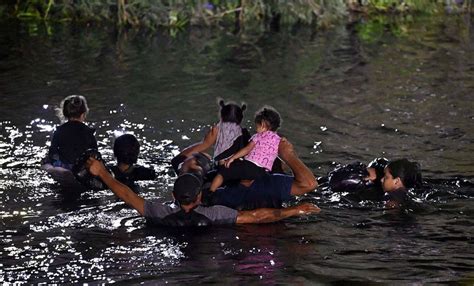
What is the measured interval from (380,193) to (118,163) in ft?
9.93

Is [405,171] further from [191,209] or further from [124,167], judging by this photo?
[124,167]

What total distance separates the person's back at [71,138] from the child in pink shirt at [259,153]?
2.06 m

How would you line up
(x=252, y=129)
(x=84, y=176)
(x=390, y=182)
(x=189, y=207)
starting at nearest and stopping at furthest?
(x=189, y=207), (x=390, y=182), (x=84, y=176), (x=252, y=129)

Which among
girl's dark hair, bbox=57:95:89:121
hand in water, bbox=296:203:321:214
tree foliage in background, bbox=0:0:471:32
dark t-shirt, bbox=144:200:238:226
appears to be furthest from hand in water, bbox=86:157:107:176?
tree foliage in background, bbox=0:0:471:32

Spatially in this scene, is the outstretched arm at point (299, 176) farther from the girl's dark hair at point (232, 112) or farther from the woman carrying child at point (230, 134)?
the girl's dark hair at point (232, 112)

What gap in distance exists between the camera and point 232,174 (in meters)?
9.40

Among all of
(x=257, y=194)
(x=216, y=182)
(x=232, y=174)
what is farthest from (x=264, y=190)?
(x=216, y=182)

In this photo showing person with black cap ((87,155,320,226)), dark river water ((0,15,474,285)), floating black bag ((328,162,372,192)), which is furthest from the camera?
floating black bag ((328,162,372,192))

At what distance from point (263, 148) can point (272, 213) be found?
0.67m

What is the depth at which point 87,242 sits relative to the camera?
8945 millimetres

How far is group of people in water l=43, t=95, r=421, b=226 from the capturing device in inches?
364

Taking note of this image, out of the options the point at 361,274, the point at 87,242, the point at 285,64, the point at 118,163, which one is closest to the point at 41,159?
the point at 118,163

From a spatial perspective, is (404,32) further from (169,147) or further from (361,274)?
(361,274)

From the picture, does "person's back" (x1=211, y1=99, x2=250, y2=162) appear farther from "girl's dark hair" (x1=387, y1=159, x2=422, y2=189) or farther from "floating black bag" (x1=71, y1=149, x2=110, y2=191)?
"girl's dark hair" (x1=387, y1=159, x2=422, y2=189)
